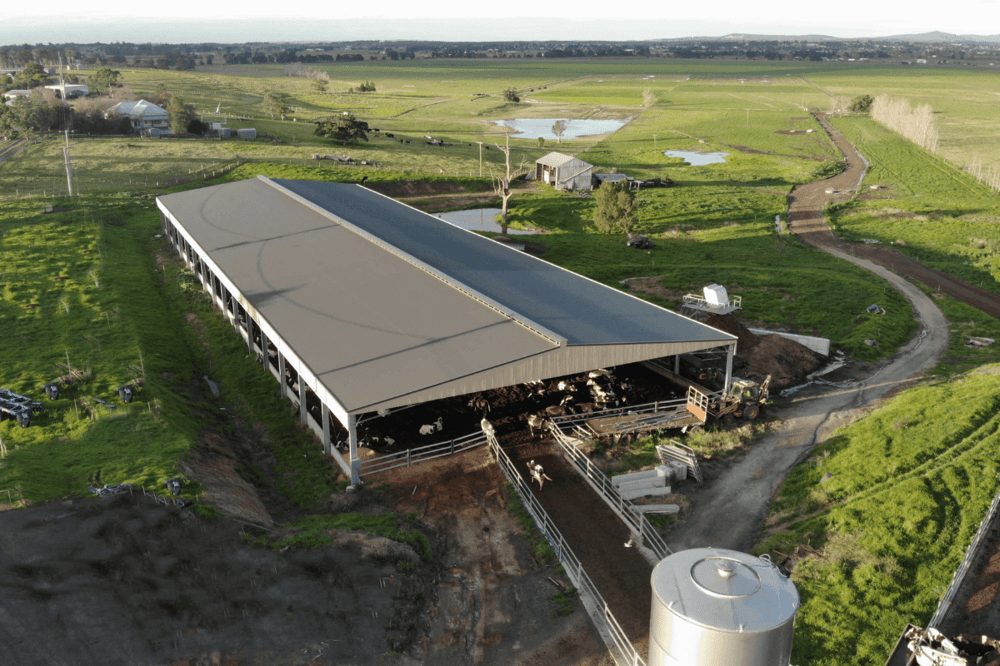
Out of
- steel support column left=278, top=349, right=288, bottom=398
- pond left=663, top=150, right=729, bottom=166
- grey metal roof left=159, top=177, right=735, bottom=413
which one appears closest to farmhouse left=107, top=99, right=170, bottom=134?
grey metal roof left=159, top=177, right=735, bottom=413

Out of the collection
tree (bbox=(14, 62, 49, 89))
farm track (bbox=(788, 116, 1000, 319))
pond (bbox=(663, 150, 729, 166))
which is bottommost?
farm track (bbox=(788, 116, 1000, 319))

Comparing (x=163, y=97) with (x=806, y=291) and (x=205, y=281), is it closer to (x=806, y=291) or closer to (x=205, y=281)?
(x=205, y=281)

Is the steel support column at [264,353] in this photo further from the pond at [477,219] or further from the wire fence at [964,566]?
the pond at [477,219]

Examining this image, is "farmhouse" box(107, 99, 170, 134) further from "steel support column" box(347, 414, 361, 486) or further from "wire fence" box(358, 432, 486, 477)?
"steel support column" box(347, 414, 361, 486)

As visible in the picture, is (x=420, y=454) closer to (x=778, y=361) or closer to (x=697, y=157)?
(x=778, y=361)

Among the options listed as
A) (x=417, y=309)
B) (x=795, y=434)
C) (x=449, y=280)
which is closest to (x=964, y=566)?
(x=795, y=434)

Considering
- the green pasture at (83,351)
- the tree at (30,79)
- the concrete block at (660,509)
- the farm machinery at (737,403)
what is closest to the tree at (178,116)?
the green pasture at (83,351)
